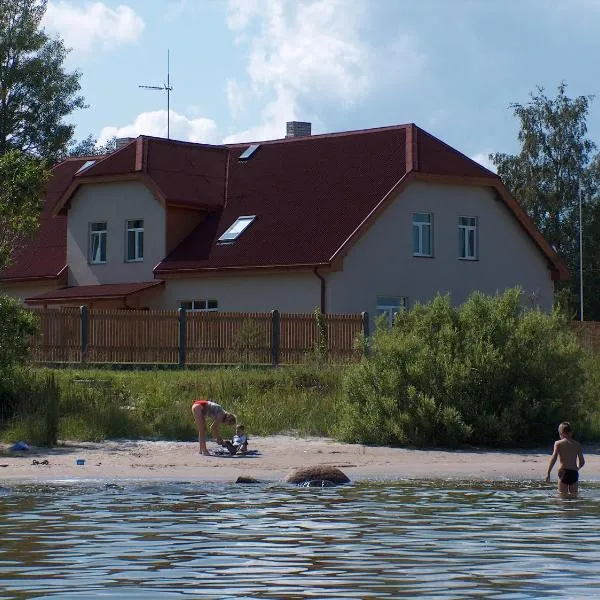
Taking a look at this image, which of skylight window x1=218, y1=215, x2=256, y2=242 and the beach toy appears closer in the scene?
the beach toy

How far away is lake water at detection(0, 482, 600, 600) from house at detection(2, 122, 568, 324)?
21752 millimetres

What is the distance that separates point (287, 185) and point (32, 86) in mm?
19046

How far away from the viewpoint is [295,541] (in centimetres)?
1509

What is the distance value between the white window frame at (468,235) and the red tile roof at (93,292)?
9899mm

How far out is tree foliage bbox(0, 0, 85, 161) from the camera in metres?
59.0

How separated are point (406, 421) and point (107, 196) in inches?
896

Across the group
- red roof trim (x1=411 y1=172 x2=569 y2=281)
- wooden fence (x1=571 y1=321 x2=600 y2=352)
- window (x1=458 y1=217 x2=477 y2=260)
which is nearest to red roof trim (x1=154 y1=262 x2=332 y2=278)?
red roof trim (x1=411 y1=172 x2=569 y2=281)

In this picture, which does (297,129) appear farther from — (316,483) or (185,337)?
(316,483)

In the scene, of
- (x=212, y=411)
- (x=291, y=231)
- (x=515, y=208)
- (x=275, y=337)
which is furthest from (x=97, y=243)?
(x=212, y=411)

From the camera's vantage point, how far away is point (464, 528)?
16219 millimetres

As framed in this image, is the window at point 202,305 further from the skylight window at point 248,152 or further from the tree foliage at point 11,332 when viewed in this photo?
the tree foliage at point 11,332

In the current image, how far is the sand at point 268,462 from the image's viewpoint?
2261 centimetres

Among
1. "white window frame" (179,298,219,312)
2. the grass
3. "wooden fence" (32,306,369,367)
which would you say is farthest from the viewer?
"white window frame" (179,298,219,312)

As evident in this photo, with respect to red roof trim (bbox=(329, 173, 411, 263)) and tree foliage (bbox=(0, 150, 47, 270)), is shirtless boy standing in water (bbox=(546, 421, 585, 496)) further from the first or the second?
red roof trim (bbox=(329, 173, 411, 263))
